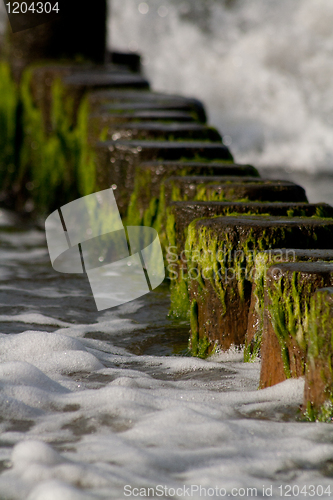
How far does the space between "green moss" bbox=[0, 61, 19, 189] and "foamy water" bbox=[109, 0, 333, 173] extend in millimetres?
6361

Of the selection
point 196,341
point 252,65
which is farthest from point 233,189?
point 252,65

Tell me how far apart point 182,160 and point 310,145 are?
10043 millimetres

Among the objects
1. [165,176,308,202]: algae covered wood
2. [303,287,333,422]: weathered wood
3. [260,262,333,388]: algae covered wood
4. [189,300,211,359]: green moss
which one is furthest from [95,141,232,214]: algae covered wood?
[303,287,333,422]: weathered wood

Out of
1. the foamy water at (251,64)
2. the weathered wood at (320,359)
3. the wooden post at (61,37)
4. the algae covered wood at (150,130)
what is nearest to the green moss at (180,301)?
the weathered wood at (320,359)

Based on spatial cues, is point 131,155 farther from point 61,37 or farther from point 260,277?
point 61,37

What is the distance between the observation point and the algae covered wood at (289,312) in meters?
2.42

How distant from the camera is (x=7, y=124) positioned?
7.89m

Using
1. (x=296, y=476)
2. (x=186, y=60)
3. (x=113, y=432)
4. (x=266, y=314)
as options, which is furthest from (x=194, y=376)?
(x=186, y=60)

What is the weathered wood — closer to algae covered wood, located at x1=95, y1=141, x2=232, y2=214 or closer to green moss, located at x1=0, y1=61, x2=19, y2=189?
algae covered wood, located at x1=95, y1=141, x2=232, y2=214

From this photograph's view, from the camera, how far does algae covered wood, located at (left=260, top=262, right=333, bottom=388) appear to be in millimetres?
2418

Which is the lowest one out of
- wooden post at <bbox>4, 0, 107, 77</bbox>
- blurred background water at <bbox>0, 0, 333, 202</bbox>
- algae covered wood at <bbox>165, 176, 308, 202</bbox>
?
blurred background water at <bbox>0, 0, 333, 202</bbox>

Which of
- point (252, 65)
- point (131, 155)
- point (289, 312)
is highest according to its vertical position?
point (289, 312)

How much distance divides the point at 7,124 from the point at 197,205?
503 cm

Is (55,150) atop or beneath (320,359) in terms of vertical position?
beneath
